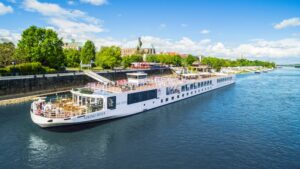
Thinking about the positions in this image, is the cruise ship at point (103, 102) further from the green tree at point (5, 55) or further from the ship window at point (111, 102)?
the green tree at point (5, 55)

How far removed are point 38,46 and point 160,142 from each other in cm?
5125

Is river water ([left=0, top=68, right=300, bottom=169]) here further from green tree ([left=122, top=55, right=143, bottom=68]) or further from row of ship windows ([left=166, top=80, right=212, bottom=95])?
green tree ([left=122, top=55, right=143, bottom=68])

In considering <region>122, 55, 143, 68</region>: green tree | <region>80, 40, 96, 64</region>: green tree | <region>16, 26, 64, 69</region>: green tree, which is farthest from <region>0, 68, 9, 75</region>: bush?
<region>122, 55, 143, 68</region>: green tree

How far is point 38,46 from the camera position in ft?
206

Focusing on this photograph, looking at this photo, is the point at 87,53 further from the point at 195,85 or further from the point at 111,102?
the point at 111,102

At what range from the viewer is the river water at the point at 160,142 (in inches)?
838

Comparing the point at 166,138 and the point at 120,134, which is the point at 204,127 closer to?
the point at 166,138

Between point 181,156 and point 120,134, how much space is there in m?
9.17

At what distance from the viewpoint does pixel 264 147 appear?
25.4 m

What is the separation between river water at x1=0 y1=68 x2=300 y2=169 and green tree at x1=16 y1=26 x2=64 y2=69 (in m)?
27.1

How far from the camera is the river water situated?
21.3 metres

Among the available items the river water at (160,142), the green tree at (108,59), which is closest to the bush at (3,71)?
the river water at (160,142)

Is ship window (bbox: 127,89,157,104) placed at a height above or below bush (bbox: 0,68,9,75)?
below

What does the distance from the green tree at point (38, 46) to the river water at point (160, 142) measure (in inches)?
1068
